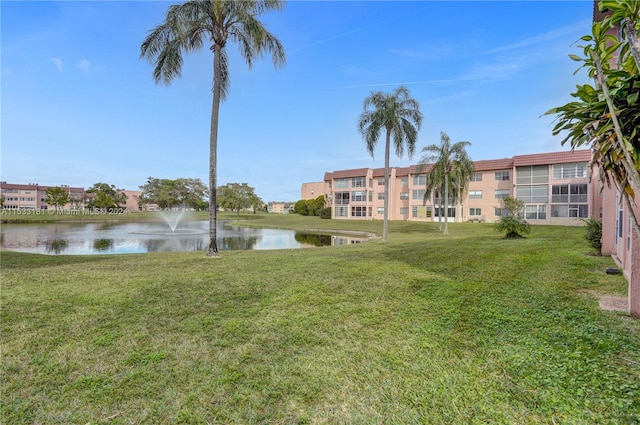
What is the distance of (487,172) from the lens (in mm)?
41188

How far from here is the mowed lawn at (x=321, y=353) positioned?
2.63 m

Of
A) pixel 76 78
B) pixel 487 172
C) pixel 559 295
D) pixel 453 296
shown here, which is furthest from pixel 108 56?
pixel 487 172

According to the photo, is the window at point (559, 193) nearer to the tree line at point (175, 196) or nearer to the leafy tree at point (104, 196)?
the tree line at point (175, 196)

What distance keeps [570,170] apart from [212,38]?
38.2 metres

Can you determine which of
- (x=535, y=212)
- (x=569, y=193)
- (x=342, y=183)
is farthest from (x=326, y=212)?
(x=569, y=193)

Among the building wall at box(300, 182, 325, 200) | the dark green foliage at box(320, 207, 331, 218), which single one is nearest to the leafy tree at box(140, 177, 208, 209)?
the building wall at box(300, 182, 325, 200)

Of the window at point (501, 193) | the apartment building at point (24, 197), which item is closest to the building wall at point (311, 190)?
the window at point (501, 193)

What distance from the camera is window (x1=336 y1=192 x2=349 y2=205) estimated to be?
55.2m

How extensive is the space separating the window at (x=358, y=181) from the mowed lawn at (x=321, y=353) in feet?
155

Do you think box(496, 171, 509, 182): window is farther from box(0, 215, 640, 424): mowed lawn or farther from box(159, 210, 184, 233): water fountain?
box(159, 210, 184, 233): water fountain

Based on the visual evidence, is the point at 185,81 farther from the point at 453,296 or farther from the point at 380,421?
the point at 380,421

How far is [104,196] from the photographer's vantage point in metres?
77.2

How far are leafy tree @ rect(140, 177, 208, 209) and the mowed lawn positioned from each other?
83.4 meters

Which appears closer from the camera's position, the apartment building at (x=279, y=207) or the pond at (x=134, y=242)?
the pond at (x=134, y=242)
